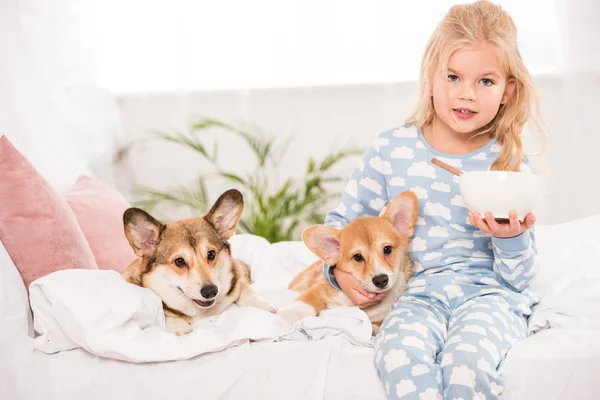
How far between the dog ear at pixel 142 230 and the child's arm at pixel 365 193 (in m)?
0.46

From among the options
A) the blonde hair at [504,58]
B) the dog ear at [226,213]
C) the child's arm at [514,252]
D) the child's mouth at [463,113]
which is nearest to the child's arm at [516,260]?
the child's arm at [514,252]

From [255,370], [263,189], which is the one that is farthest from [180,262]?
[263,189]

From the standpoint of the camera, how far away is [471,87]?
157 centimetres

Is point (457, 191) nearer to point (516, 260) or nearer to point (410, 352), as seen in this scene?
point (516, 260)

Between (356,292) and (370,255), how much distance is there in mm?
98

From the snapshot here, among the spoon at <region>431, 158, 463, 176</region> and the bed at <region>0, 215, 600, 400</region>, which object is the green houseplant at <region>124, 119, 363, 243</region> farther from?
the bed at <region>0, 215, 600, 400</region>

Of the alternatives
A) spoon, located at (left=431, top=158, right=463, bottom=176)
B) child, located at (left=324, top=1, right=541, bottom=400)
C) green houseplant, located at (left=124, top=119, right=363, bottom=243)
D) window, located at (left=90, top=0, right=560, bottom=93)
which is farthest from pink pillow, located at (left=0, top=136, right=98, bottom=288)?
window, located at (left=90, top=0, right=560, bottom=93)

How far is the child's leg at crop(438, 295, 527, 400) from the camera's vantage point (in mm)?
1269

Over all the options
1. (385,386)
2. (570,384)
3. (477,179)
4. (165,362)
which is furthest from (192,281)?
(570,384)

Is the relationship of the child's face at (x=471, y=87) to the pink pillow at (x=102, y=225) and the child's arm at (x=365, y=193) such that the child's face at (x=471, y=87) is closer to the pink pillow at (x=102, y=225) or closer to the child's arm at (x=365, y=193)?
the child's arm at (x=365, y=193)

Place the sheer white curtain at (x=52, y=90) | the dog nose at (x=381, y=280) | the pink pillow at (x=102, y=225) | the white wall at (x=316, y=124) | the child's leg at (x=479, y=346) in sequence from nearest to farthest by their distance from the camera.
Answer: the child's leg at (x=479, y=346) → the dog nose at (x=381, y=280) → the pink pillow at (x=102, y=225) → the sheer white curtain at (x=52, y=90) → the white wall at (x=316, y=124)

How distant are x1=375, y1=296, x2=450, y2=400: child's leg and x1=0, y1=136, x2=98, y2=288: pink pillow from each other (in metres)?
0.79

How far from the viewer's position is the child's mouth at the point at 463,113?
5.24ft

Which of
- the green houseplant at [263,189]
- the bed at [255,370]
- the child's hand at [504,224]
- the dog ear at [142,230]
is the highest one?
the child's hand at [504,224]
